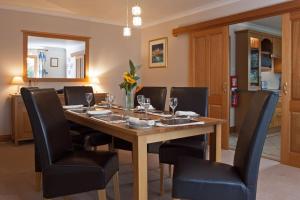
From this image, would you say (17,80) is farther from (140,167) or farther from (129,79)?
(140,167)

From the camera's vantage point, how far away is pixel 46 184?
5.67 ft

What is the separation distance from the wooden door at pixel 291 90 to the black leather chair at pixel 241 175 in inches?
78.7

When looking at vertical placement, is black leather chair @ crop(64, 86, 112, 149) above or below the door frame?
below

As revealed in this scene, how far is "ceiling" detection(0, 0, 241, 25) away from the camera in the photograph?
4410 millimetres

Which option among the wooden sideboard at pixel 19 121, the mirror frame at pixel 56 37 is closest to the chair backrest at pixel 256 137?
the wooden sideboard at pixel 19 121

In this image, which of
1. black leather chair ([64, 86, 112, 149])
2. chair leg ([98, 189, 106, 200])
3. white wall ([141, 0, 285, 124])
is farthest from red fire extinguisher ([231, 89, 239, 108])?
chair leg ([98, 189, 106, 200])

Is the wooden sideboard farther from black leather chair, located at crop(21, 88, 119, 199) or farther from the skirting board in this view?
black leather chair, located at crop(21, 88, 119, 199)

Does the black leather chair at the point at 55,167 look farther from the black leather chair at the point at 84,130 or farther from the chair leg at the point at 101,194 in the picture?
the black leather chair at the point at 84,130

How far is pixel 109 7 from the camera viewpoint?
4.75 metres

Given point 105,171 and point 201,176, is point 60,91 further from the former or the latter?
point 201,176

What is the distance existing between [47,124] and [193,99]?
149 centimetres

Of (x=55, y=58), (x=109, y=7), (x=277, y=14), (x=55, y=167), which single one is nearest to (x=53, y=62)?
(x=55, y=58)

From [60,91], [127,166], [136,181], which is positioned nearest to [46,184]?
[136,181]

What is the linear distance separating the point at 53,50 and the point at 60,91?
813mm
